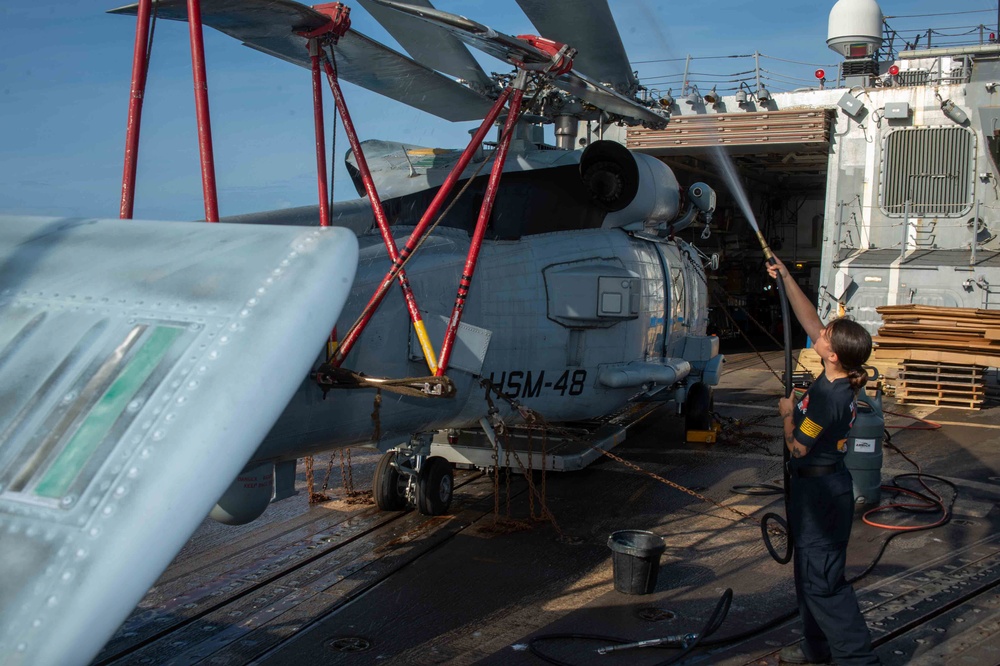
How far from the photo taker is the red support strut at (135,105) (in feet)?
17.7

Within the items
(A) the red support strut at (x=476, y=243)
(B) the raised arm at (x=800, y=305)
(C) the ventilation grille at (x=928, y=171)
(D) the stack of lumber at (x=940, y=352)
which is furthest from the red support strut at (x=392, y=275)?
(C) the ventilation grille at (x=928, y=171)

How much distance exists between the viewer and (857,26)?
20.9m

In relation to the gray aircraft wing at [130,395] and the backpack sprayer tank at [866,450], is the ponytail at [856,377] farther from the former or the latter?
the backpack sprayer tank at [866,450]

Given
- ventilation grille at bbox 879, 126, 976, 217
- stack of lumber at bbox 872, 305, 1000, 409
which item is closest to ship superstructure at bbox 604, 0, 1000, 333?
ventilation grille at bbox 879, 126, 976, 217

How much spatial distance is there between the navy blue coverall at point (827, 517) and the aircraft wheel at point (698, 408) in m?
7.02

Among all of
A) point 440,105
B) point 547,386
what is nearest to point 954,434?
point 547,386

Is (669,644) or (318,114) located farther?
(318,114)

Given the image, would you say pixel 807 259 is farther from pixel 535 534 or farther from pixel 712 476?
pixel 535 534

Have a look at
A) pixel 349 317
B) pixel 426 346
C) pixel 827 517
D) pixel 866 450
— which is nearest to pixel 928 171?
pixel 866 450

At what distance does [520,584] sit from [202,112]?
13.0 ft

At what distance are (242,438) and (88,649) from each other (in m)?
0.70

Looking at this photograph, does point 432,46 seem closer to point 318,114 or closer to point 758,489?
point 318,114

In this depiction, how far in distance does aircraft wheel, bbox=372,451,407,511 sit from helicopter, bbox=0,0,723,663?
2 centimetres

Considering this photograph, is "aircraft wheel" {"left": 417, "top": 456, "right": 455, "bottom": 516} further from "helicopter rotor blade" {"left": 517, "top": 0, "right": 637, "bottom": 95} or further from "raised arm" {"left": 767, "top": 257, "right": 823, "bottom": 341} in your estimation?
"helicopter rotor blade" {"left": 517, "top": 0, "right": 637, "bottom": 95}
